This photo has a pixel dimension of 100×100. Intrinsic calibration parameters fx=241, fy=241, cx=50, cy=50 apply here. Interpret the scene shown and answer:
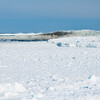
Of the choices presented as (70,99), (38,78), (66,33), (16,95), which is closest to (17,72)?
(38,78)

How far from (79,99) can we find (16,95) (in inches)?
52.0

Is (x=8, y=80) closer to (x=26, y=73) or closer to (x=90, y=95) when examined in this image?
(x=26, y=73)

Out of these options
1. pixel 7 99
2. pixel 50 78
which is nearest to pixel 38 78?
pixel 50 78

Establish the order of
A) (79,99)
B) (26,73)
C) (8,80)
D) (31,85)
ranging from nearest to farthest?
(79,99)
(31,85)
(8,80)
(26,73)

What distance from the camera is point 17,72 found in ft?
24.6

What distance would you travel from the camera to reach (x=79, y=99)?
434 cm

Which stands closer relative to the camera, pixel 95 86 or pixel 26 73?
pixel 95 86

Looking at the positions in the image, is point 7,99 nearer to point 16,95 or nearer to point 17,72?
point 16,95

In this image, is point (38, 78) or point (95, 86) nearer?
point (95, 86)

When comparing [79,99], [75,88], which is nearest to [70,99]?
[79,99]

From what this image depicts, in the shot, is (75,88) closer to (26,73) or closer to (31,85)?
(31,85)

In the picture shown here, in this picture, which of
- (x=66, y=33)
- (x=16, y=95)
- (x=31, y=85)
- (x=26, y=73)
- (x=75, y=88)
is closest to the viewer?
(x=16, y=95)

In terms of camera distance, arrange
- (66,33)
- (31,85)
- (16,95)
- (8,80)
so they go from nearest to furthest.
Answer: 1. (16,95)
2. (31,85)
3. (8,80)
4. (66,33)

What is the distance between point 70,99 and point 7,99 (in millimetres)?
1211
